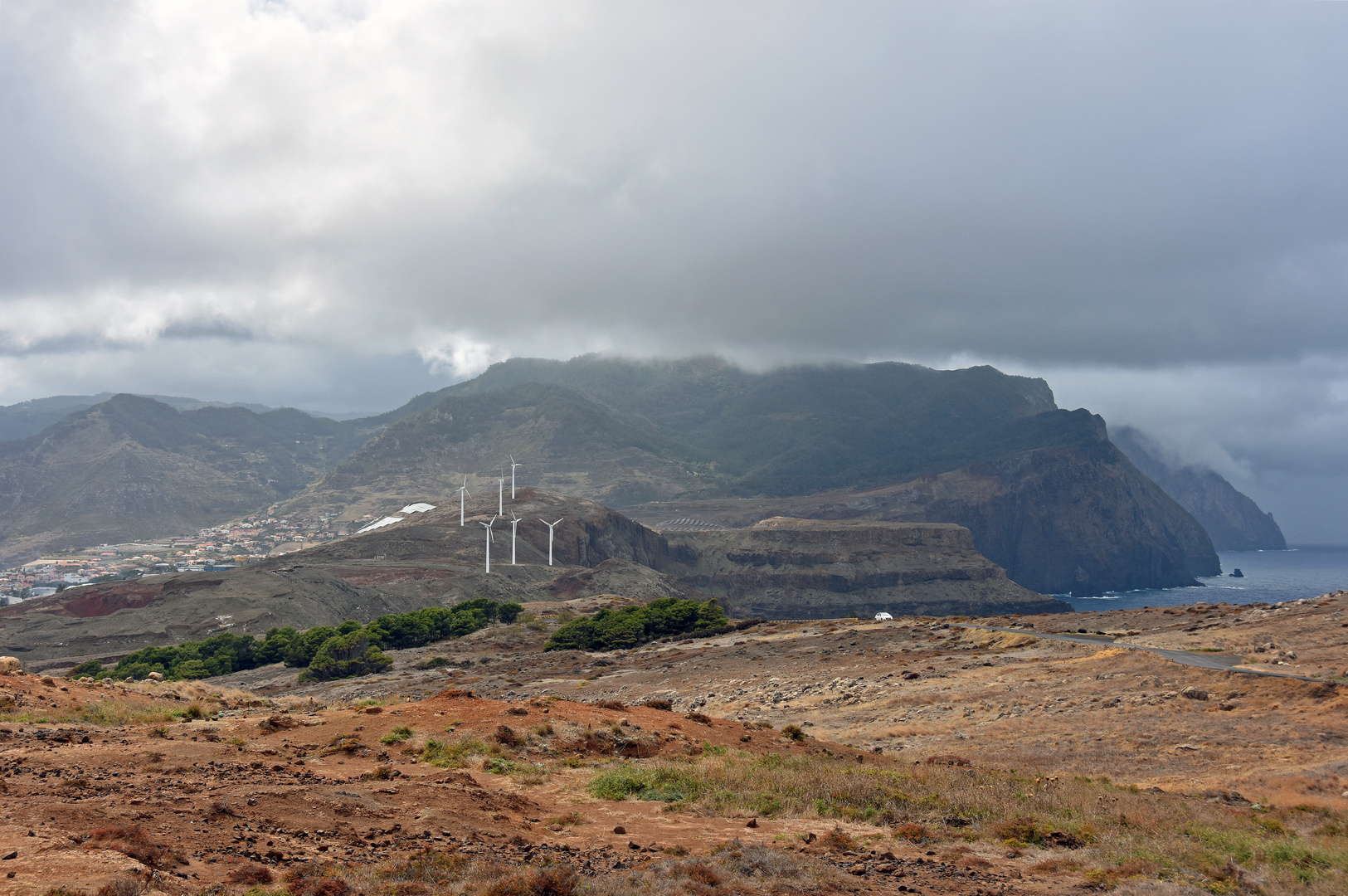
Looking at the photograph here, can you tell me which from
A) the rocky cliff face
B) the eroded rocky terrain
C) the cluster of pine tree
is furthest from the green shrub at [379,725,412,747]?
the rocky cliff face

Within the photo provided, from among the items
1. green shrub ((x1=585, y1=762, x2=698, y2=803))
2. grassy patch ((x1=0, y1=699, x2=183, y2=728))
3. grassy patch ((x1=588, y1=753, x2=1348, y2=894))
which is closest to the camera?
grassy patch ((x1=588, y1=753, x2=1348, y2=894))

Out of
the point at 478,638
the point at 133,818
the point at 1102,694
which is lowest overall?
the point at 478,638

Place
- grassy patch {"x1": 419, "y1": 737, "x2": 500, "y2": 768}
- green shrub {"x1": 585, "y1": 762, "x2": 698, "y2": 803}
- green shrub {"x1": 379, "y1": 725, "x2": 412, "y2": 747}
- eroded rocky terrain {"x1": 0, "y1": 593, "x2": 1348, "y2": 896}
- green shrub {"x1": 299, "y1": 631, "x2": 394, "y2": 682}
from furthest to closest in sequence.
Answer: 1. green shrub {"x1": 299, "y1": 631, "x2": 394, "y2": 682}
2. green shrub {"x1": 379, "y1": 725, "x2": 412, "y2": 747}
3. grassy patch {"x1": 419, "y1": 737, "x2": 500, "y2": 768}
4. green shrub {"x1": 585, "y1": 762, "x2": 698, "y2": 803}
5. eroded rocky terrain {"x1": 0, "y1": 593, "x2": 1348, "y2": 896}

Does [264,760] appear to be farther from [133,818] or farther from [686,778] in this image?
[686,778]

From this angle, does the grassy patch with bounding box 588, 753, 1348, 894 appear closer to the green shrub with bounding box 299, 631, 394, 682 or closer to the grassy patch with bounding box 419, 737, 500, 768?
the grassy patch with bounding box 419, 737, 500, 768

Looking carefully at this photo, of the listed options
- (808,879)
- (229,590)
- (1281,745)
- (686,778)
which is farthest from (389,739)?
(229,590)

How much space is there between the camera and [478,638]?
74750mm

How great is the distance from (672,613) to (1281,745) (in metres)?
53.4

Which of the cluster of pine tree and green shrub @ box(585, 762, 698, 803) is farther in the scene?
the cluster of pine tree

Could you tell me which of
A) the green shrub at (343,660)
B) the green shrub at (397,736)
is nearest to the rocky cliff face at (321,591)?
the green shrub at (343,660)

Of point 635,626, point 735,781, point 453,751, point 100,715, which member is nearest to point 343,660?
point 635,626

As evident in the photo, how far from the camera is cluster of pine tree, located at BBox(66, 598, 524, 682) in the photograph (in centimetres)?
6322

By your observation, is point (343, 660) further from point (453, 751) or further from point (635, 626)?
point (453, 751)

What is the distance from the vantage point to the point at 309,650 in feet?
231
